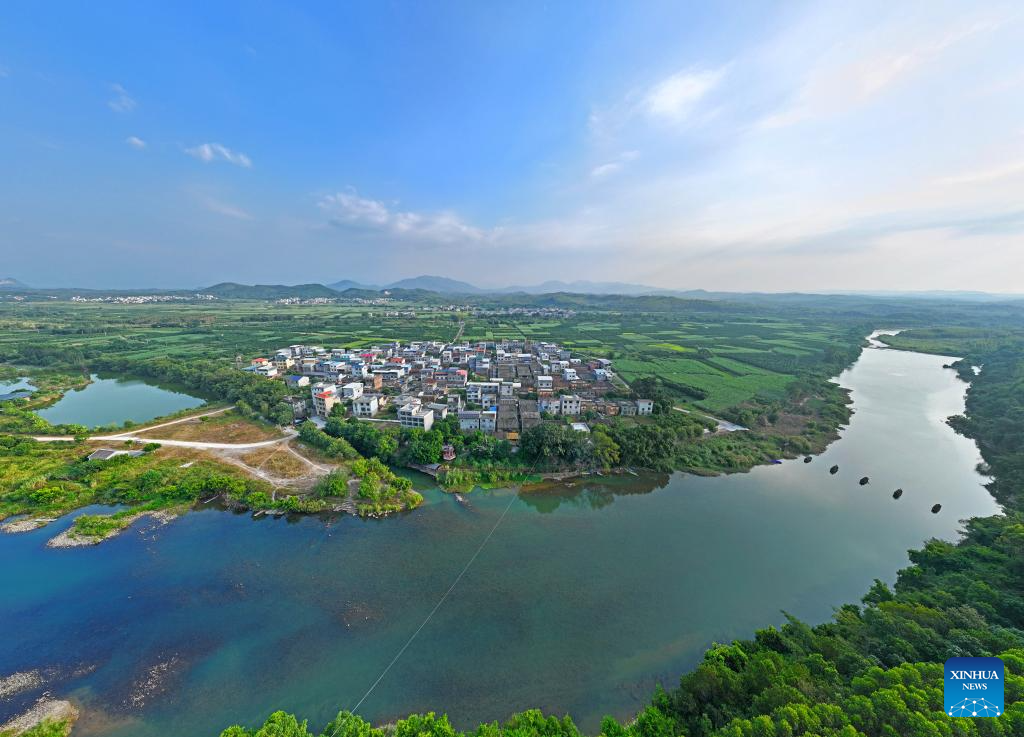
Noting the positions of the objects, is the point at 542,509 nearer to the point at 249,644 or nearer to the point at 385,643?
the point at 385,643

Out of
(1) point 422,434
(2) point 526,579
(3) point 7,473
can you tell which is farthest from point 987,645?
(3) point 7,473

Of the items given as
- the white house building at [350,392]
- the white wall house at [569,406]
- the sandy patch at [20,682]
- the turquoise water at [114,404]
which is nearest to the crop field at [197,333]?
the turquoise water at [114,404]

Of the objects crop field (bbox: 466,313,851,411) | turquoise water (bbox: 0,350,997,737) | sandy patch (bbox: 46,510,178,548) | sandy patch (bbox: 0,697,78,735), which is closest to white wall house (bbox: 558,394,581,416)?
turquoise water (bbox: 0,350,997,737)

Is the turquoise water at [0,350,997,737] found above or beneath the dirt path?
beneath

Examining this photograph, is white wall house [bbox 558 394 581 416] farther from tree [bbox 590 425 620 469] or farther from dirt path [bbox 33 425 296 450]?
dirt path [bbox 33 425 296 450]

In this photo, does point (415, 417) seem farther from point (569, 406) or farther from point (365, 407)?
point (569, 406)

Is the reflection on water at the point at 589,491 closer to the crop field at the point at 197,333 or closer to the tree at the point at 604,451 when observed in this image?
the tree at the point at 604,451

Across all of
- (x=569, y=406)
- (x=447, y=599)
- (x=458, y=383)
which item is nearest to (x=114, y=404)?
(x=458, y=383)
